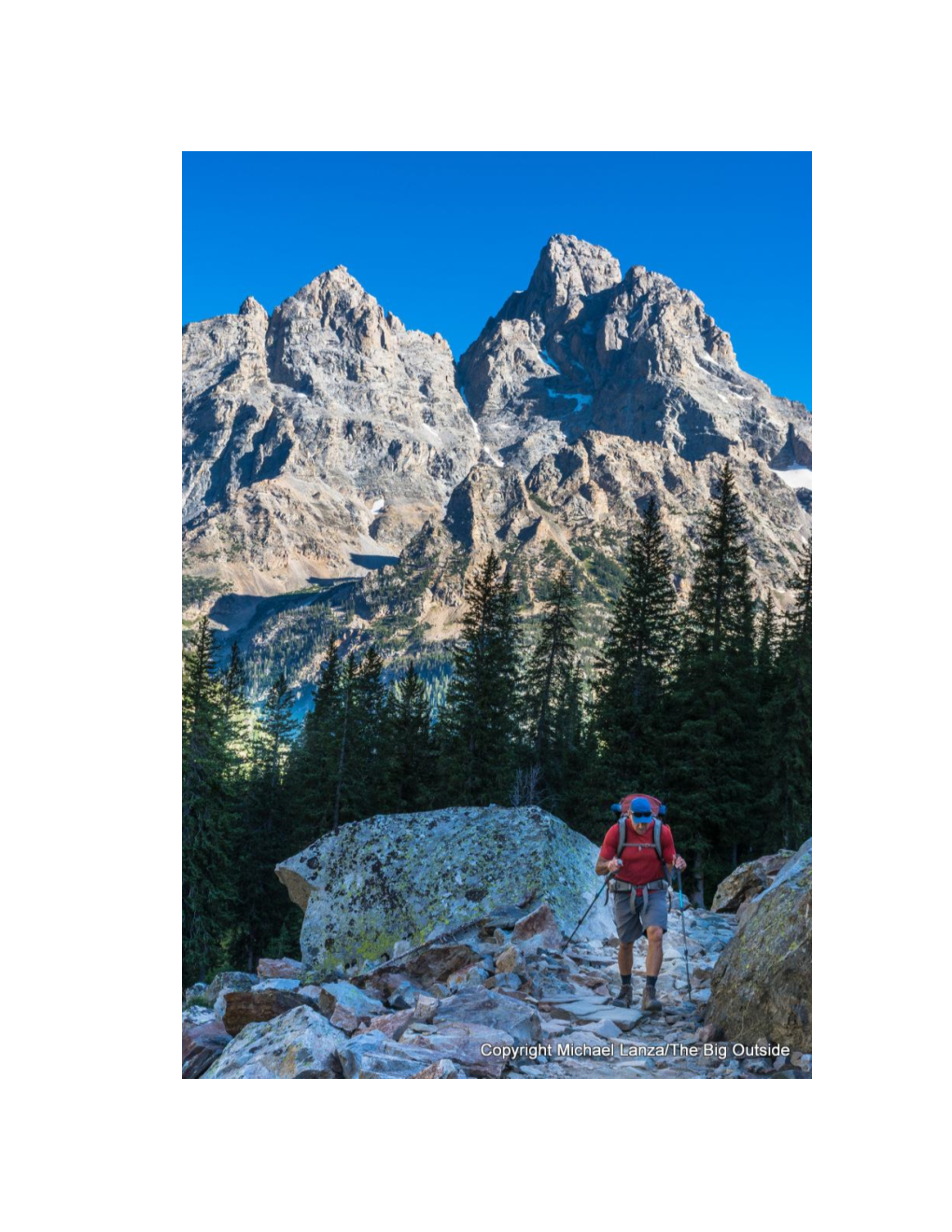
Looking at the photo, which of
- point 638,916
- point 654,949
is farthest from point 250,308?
point 654,949

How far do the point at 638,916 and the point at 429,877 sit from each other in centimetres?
370

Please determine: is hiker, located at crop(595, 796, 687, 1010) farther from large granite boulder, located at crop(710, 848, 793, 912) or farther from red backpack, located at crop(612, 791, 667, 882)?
large granite boulder, located at crop(710, 848, 793, 912)

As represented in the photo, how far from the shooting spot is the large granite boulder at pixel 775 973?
24.1 ft

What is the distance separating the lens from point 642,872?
860 centimetres

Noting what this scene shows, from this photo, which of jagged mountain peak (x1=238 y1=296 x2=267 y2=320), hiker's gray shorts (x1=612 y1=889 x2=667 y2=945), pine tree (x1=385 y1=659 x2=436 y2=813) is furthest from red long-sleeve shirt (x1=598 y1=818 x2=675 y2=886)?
pine tree (x1=385 y1=659 x2=436 y2=813)

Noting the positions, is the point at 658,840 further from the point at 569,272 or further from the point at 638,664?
the point at 638,664

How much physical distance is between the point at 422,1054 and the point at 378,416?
16.7 meters

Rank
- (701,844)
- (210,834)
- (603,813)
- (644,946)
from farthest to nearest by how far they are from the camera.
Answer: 1. (701,844)
2. (210,834)
3. (603,813)
4. (644,946)
